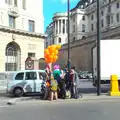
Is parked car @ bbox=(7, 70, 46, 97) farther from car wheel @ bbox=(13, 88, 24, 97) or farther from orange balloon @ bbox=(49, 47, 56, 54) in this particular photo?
orange balloon @ bbox=(49, 47, 56, 54)

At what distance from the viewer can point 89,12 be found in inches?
5517

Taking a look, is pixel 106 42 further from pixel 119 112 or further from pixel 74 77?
pixel 119 112

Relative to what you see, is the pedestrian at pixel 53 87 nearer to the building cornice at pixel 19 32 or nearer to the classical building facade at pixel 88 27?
the building cornice at pixel 19 32

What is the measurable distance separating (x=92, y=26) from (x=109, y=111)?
12371 cm

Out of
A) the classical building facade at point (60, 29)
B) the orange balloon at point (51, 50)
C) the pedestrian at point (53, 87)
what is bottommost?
the pedestrian at point (53, 87)

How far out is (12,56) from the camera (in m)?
54.4

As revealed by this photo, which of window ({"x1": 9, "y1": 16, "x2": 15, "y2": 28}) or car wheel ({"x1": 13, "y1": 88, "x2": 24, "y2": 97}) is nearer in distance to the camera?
car wheel ({"x1": 13, "y1": 88, "x2": 24, "y2": 97})

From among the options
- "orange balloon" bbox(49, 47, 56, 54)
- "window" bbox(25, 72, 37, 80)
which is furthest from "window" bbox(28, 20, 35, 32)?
"window" bbox(25, 72, 37, 80)

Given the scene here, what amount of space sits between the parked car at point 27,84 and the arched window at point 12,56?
2898cm

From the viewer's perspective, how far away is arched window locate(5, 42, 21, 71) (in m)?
53.5

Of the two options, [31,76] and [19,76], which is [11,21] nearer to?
[19,76]

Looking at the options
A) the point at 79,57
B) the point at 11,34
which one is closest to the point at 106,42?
the point at 11,34

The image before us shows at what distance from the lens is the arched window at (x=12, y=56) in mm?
53469

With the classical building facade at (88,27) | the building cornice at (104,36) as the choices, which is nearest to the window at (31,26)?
the classical building facade at (88,27)
